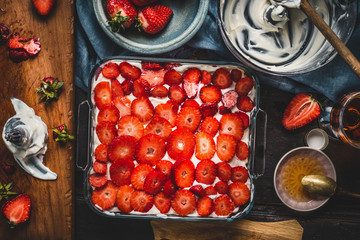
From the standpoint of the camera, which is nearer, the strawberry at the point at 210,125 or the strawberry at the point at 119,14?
the strawberry at the point at 119,14

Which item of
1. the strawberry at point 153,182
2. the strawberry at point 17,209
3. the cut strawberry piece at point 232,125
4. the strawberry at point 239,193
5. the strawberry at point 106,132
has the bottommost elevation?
the strawberry at point 17,209

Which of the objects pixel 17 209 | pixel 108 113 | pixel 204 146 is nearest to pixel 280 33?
pixel 204 146

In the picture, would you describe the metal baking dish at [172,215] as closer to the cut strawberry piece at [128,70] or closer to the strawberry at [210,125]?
the cut strawberry piece at [128,70]

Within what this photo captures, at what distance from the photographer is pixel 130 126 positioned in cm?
138

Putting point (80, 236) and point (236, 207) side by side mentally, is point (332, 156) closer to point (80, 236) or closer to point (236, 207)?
point (236, 207)

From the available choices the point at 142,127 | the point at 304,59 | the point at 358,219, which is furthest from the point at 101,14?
the point at 358,219

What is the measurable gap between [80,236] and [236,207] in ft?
2.37

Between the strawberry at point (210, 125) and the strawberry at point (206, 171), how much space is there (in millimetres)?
126

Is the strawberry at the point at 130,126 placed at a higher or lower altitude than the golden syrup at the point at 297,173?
higher

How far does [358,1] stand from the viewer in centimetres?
133

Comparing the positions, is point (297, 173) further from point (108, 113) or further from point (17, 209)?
point (17, 209)

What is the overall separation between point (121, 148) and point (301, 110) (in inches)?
31.8

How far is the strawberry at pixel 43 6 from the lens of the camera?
4.44 ft

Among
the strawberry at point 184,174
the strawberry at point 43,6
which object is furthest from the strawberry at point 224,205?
the strawberry at point 43,6
